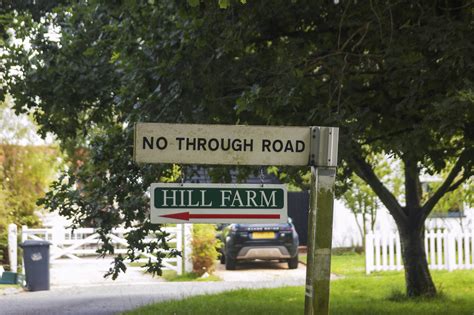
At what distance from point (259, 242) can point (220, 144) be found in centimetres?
1544

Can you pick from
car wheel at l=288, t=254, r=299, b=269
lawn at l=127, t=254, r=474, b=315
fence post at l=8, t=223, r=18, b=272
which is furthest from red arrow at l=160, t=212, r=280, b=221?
car wheel at l=288, t=254, r=299, b=269

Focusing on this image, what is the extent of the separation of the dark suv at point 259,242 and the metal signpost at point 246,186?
15.0 meters

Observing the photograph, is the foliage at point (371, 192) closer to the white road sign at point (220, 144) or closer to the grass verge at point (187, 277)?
the grass verge at point (187, 277)

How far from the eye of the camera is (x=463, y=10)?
8.93m

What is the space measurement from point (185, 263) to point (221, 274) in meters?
0.99

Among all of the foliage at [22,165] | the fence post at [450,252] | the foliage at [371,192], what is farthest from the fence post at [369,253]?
the foliage at [22,165]

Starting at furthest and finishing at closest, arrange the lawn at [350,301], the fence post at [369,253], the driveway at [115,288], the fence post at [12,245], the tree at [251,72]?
the fence post at [369,253] → the fence post at [12,245] → the driveway at [115,288] → the lawn at [350,301] → the tree at [251,72]

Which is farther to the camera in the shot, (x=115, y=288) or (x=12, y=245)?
(x=12, y=245)

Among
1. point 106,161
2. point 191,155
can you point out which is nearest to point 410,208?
point 106,161

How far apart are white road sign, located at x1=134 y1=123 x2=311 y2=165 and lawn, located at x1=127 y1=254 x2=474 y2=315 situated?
20.8ft

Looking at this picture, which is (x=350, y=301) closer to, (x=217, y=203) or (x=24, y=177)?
(x=217, y=203)

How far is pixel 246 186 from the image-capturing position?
487cm

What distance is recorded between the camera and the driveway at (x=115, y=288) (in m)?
13.3

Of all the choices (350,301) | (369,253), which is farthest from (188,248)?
(350,301)
